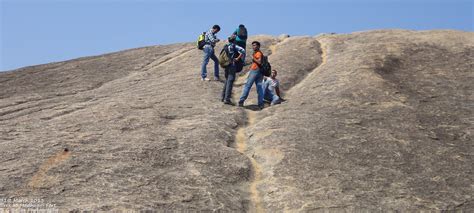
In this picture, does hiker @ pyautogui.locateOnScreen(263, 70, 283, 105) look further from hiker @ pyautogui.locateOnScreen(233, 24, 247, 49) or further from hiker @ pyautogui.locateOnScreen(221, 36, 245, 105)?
hiker @ pyautogui.locateOnScreen(233, 24, 247, 49)

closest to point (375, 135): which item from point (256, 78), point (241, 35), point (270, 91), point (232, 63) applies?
point (270, 91)

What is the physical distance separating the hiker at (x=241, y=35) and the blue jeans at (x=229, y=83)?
214 inches

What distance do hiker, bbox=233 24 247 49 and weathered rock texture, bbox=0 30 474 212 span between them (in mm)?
2346

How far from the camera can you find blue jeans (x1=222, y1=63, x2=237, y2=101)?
26.5 meters

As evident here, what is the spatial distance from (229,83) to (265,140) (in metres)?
6.59

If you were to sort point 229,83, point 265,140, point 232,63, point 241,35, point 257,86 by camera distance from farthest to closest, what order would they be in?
1. point 241,35
2. point 232,63
3. point 257,86
4. point 229,83
5. point 265,140

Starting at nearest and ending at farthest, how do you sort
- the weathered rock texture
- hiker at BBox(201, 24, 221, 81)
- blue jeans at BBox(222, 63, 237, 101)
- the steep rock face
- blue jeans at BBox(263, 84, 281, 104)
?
Result: the weathered rock texture
the steep rock face
blue jeans at BBox(222, 63, 237, 101)
blue jeans at BBox(263, 84, 281, 104)
hiker at BBox(201, 24, 221, 81)

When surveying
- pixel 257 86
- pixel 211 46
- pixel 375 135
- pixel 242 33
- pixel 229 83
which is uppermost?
pixel 242 33

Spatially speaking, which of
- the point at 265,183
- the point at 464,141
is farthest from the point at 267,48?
the point at 265,183

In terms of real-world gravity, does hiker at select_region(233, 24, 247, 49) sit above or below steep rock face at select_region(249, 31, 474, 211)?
above

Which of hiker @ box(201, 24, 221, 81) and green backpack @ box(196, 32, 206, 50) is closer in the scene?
hiker @ box(201, 24, 221, 81)

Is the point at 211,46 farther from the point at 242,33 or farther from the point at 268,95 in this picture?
the point at 268,95

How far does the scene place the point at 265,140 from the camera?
67.6 ft

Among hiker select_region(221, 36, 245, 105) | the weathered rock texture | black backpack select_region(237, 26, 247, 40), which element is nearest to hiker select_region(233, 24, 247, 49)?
black backpack select_region(237, 26, 247, 40)
